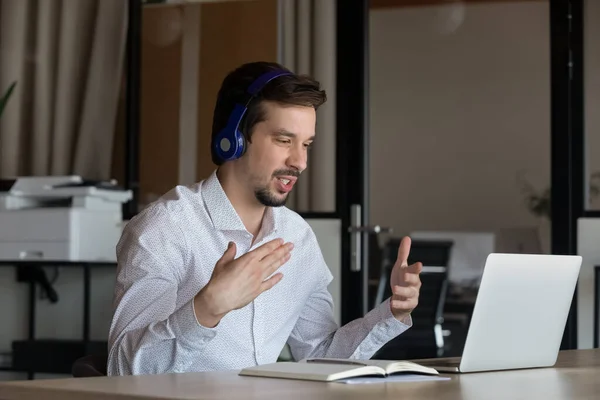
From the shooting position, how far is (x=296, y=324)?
2.36 meters

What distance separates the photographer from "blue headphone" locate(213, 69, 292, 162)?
7.23ft

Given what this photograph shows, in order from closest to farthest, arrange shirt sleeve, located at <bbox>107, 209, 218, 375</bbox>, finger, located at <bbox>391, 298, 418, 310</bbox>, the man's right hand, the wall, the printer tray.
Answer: the man's right hand
shirt sleeve, located at <bbox>107, 209, 218, 375</bbox>
finger, located at <bbox>391, 298, 418, 310</bbox>
the printer tray
the wall

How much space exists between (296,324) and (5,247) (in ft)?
8.04

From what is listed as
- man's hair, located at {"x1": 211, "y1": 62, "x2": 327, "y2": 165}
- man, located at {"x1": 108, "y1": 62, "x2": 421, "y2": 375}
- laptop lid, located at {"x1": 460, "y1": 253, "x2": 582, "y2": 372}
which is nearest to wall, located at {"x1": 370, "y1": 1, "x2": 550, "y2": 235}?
man, located at {"x1": 108, "y1": 62, "x2": 421, "y2": 375}

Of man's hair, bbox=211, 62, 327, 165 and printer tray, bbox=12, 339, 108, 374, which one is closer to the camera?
man's hair, bbox=211, 62, 327, 165

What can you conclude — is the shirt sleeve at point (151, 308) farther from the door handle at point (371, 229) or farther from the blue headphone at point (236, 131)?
the door handle at point (371, 229)

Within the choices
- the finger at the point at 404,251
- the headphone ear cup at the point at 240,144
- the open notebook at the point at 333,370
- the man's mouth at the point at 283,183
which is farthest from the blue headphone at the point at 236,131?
the open notebook at the point at 333,370

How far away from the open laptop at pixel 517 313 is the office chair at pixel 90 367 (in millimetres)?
614

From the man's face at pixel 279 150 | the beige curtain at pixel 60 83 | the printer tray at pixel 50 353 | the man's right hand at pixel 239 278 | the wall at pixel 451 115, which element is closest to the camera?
the man's right hand at pixel 239 278

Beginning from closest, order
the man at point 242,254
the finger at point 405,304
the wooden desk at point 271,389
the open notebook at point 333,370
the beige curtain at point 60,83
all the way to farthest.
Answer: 1. the wooden desk at point 271,389
2. the open notebook at point 333,370
3. the man at point 242,254
4. the finger at point 405,304
5. the beige curtain at point 60,83

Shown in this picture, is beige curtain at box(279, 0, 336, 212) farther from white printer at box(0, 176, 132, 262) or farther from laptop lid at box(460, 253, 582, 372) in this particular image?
laptop lid at box(460, 253, 582, 372)

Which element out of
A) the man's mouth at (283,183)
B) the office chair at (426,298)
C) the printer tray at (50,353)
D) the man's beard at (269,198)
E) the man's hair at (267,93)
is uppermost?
the man's hair at (267,93)

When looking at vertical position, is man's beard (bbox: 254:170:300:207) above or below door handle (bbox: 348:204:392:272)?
above

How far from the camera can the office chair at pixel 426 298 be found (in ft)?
14.5
